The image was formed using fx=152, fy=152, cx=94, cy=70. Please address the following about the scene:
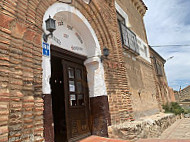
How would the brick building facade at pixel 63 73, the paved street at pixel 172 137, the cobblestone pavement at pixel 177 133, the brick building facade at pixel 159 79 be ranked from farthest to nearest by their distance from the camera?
the brick building facade at pixel 159 79 < the cobblestone pavement at pixel 177 133 < the paved street at pixel 172 137 < the brick building facade at pixel 63 73

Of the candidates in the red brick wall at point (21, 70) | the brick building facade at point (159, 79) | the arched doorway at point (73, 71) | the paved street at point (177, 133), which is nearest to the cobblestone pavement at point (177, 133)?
the paved street at point (177, 133)

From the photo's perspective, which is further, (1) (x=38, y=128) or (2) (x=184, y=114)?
(2) (x=184, y=114)

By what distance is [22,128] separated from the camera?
2094 mm

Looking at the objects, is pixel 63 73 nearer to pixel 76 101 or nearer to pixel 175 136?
pixel 76 101

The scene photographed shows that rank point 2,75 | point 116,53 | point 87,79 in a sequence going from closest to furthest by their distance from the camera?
point 2,75
point 87,79
point 116,53

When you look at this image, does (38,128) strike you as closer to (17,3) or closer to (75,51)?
(17,3)

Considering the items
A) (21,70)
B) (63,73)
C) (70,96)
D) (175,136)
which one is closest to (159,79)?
(175,136)

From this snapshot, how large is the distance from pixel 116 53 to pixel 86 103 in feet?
6.68

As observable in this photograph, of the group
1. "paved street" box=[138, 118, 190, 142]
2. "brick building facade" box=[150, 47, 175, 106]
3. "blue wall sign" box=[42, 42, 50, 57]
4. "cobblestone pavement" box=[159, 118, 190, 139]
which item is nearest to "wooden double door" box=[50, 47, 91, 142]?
"blue wall sign" box=[42, 42, 50, 57]

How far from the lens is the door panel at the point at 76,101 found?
11.8 ft

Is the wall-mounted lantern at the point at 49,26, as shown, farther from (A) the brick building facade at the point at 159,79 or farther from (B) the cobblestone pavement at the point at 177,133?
(A) the brick building facade at the point at 159,79

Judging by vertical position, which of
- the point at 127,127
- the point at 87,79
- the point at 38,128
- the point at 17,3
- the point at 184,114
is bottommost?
the point at 184,114

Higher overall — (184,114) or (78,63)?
(78,63)

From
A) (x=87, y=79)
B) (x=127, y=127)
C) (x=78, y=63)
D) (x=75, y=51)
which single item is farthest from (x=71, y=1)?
(x=127, y=127)
